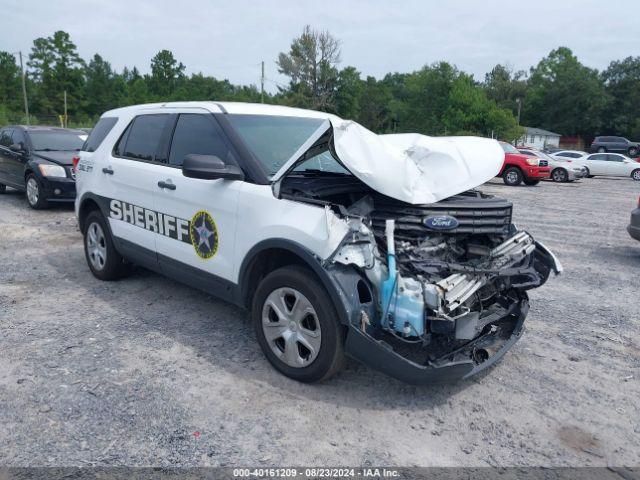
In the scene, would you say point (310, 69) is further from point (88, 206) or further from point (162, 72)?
point (88, 206)

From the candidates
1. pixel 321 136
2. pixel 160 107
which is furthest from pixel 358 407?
pixel 160 107

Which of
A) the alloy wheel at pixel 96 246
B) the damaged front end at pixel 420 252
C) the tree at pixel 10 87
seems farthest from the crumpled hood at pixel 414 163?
the tree at pixel 10 87

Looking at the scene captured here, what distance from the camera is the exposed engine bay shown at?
300 centimetres

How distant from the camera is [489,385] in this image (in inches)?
141

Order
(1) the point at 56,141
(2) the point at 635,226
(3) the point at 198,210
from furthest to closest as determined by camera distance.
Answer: (1) the point at 56,141 < (2) the point at 635,226 < (3) the point at 198,210

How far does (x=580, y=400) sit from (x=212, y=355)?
2.61 m

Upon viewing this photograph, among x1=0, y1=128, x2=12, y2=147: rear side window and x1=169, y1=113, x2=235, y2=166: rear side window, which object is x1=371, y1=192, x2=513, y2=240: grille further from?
x1=0, y1=128, x2=12, y2=147: rear side window

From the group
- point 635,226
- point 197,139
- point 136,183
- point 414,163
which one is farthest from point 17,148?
point 635,226

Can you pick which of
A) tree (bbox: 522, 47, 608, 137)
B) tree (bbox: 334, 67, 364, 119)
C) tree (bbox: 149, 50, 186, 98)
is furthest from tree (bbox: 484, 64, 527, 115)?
tree (bbox: 149, 50, 186, 98)

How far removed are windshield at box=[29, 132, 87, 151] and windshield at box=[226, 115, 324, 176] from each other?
8209mm

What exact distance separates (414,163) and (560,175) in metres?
21.7

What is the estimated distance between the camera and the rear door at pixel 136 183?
4605 millimetres

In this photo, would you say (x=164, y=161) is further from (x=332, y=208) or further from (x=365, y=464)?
(x=365, y=464)

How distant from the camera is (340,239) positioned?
121 inches
